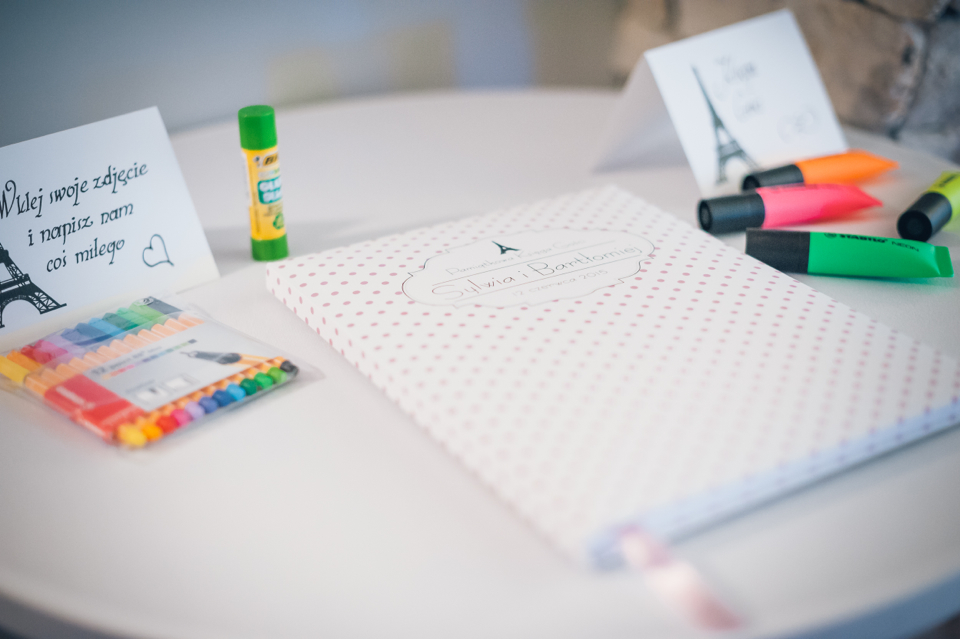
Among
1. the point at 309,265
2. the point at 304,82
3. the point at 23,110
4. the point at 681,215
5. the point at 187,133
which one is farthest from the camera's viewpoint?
the point at 304,82

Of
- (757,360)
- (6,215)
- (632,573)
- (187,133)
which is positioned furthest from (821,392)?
(187,133)

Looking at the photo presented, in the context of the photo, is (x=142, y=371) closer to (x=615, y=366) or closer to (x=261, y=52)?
(x=615, y=366)

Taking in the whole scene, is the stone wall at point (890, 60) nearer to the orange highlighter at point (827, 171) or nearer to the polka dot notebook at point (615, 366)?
the orange highlighter at point (827, 171)

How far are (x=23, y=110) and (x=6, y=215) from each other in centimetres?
39

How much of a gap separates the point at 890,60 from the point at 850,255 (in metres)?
0.54

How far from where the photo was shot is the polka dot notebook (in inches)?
17.4

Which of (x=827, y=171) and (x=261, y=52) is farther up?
(x=261, y=52)

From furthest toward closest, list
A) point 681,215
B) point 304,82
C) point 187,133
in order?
point 304,82 → point 187,133 → point 681,215

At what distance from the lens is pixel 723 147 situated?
0.84 metres

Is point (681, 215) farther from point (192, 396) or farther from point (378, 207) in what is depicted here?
point (192, 396)

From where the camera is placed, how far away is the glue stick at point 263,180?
68 cm

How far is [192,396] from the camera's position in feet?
1.77

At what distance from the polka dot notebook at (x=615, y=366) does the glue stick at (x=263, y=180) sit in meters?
0.08

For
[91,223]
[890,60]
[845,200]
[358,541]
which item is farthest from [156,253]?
[890,60]
